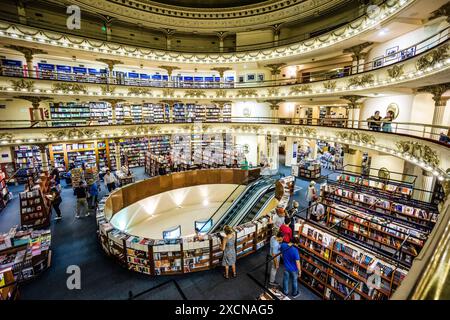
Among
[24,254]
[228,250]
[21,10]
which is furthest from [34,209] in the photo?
[21,10]

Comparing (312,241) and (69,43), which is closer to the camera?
(312,241)

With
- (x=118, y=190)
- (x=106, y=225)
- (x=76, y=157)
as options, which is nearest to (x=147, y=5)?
(x=76, y=157)

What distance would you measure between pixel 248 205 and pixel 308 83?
8211 millimetres

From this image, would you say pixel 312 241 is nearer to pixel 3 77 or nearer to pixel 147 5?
pixel 3 77

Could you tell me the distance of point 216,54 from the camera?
16.0 metres

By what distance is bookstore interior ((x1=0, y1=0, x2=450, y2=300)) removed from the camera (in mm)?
5383

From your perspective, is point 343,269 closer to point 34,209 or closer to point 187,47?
point 34,209

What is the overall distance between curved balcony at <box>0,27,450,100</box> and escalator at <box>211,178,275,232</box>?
6.34m

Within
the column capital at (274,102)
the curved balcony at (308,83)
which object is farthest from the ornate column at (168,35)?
the column capital at (274,102)

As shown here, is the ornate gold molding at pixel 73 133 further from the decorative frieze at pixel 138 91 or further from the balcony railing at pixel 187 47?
the balcony railing at pixel 187 47

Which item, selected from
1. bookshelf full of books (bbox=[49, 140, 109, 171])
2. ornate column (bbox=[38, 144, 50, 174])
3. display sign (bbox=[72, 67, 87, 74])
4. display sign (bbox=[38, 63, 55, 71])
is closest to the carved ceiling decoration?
display sign (bbox=[72, 67, 87, 74])

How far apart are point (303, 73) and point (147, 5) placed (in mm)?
12441

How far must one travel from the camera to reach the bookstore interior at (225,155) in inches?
212
